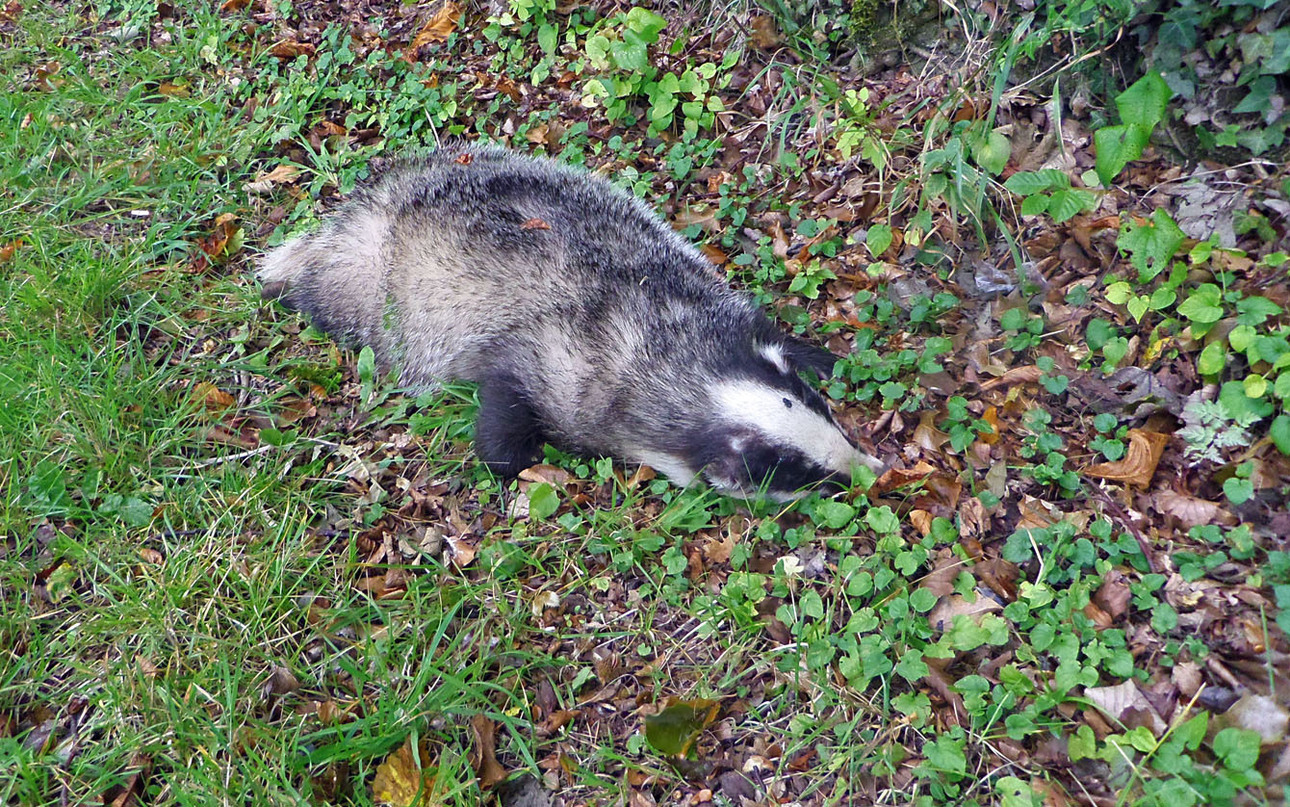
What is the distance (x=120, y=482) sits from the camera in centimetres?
397

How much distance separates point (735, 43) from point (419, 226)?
7.04ft

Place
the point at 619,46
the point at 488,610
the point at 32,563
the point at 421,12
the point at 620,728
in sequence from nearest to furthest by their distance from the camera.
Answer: the point at 620,728
the point at 488,610
the point at 32,563
the point at 619,46
the point at 421,12

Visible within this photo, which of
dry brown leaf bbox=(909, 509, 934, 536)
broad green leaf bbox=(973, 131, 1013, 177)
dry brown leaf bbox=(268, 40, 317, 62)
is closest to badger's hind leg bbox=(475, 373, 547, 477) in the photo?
dry brown leaf bbox=(909, 509, 934, 536)

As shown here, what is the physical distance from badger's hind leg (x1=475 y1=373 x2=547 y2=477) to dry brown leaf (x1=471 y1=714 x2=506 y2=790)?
4.04 feet

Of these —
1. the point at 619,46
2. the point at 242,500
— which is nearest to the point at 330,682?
the point at 242,500

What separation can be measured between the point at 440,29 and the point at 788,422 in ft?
13.2

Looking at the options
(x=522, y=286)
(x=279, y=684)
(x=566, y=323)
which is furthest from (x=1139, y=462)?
(x=279, y=684)

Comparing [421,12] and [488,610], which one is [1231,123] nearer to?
[488,610]

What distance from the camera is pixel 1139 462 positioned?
10.4ft

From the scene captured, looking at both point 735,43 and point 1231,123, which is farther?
point 735,43

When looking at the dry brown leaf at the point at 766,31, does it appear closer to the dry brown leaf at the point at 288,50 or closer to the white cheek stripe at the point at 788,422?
the white cheek stripe at the point at 788,422

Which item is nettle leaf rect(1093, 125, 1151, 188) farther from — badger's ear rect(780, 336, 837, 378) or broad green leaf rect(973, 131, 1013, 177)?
badger's ear rect(780, 336, 837, 378)

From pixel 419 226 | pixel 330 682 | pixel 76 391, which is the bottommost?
pixel 330 682

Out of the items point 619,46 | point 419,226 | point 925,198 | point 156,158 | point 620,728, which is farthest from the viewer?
point 156,158
